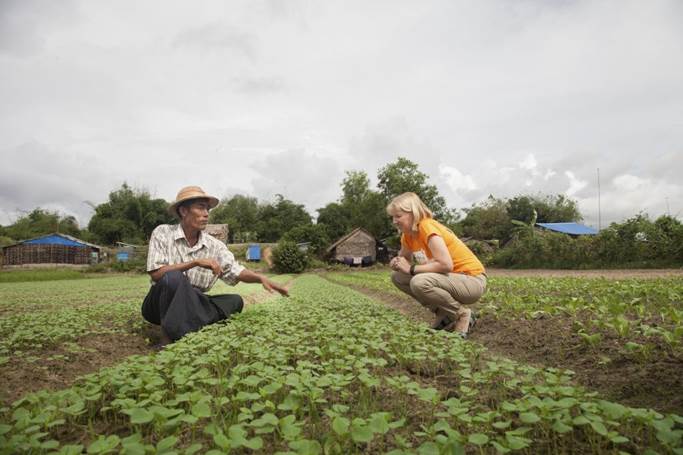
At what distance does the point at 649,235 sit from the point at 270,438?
965 inches

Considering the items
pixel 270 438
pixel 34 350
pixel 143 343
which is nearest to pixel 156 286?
pixel 143 343

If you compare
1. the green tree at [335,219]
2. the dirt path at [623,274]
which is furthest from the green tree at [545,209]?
the dirt path at [623,274]

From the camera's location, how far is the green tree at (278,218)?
72750mm

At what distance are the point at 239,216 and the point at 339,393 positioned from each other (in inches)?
3116

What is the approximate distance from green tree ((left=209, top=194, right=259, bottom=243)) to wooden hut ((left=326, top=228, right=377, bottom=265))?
3178cm

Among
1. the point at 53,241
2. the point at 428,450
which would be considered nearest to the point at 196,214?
the point at 428,450

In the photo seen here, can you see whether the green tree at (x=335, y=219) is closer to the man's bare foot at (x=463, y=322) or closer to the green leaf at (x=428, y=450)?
the man's bare foot at (x=463, y=322)

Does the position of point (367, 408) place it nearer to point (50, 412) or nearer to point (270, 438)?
point (270, 438)

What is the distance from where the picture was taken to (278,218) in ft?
247

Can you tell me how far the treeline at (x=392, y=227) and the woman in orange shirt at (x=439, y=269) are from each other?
2006 cm

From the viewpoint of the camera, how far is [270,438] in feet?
6.70

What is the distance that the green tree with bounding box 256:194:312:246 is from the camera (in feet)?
239

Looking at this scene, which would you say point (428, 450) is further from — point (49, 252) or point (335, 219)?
point (335, 219)

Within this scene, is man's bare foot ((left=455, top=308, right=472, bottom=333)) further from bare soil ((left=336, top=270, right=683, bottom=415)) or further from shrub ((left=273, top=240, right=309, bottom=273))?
shrub ((left=273, top=240, right=309, bottom=273))
